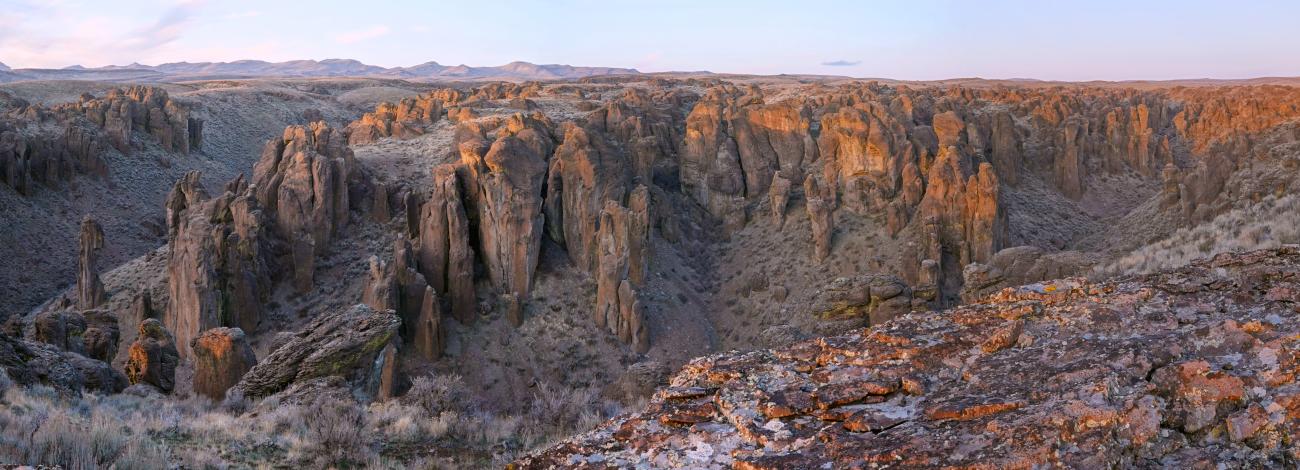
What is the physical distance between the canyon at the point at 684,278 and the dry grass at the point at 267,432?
0.44 feet

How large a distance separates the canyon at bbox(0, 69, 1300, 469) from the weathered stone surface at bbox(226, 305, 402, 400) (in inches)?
3.0

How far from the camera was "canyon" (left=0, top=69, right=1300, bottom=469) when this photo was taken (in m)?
5.09

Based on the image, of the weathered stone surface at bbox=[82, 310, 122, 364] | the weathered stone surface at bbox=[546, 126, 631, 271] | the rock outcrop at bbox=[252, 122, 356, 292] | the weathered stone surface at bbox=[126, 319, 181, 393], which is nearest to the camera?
the weathered stone surface at bbox=[126, 319, 181, 393]

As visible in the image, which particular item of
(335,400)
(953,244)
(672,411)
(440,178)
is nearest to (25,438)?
(335,400)

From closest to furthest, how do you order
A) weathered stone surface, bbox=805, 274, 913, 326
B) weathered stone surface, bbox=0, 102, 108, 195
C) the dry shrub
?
the dry shrub
weathered stone surface, bbox=805, 274, 913, 326
weathered stone surface, bbox=0, 102, 108, 195

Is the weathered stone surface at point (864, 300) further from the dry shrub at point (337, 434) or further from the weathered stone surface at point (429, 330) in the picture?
the dry shrub at point (337, 434)

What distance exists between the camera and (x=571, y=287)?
39875mm

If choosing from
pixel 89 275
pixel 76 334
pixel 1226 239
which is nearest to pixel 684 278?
pixel 1226 239

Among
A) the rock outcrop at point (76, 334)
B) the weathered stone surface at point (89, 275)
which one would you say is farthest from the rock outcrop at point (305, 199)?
the rock outcrop at point (76, 334)

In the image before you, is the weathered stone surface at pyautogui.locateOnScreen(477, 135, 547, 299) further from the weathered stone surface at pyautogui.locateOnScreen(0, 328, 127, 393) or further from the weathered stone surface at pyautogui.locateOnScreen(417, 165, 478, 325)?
the weathered stone surface at pyautogui.locateOnScreen(0, 328, 127, 393)

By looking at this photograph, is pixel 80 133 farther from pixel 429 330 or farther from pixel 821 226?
pixel 821 226

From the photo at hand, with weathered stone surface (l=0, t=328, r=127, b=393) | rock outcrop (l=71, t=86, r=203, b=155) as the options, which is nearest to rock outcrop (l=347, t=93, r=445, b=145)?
rock outcrop (l=71, t=86, r=203, b=155)

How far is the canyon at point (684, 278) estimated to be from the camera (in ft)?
16.7

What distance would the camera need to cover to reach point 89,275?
1421 inches
